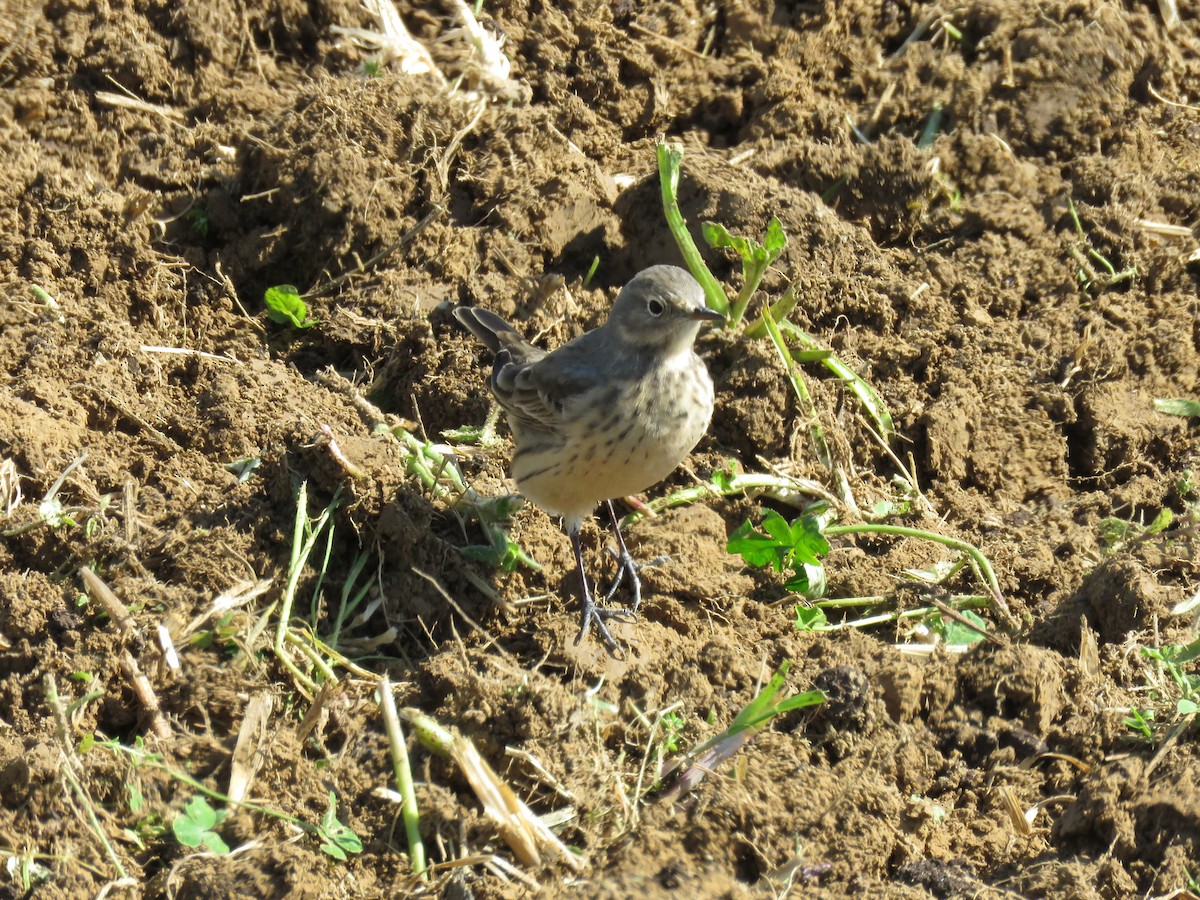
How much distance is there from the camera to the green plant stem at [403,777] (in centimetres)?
445

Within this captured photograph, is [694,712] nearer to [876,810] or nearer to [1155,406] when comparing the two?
[876,810]

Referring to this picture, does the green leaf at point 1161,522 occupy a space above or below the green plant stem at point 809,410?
below

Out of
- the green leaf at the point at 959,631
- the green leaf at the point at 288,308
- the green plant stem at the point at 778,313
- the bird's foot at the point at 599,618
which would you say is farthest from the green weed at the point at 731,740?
the green leaf at the point at 288,308

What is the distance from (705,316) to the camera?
5.77 m

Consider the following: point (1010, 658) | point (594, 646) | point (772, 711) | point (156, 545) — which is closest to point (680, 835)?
point (772, 711)

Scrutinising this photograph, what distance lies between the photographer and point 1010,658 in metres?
5.05

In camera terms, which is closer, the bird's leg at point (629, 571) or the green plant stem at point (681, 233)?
the bird's leg at point (629, 571)

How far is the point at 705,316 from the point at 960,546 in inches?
61.4

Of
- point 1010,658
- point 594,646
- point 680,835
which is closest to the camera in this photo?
point 680,835

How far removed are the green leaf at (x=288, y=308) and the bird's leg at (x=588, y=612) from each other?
2.03m

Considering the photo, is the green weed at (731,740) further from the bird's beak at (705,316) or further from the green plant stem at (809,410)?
the green plant stem at (809,410)

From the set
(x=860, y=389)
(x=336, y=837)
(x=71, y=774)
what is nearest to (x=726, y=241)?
(x=860, y=389)

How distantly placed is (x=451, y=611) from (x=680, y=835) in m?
1.69

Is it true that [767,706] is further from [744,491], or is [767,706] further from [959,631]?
[744,491]
